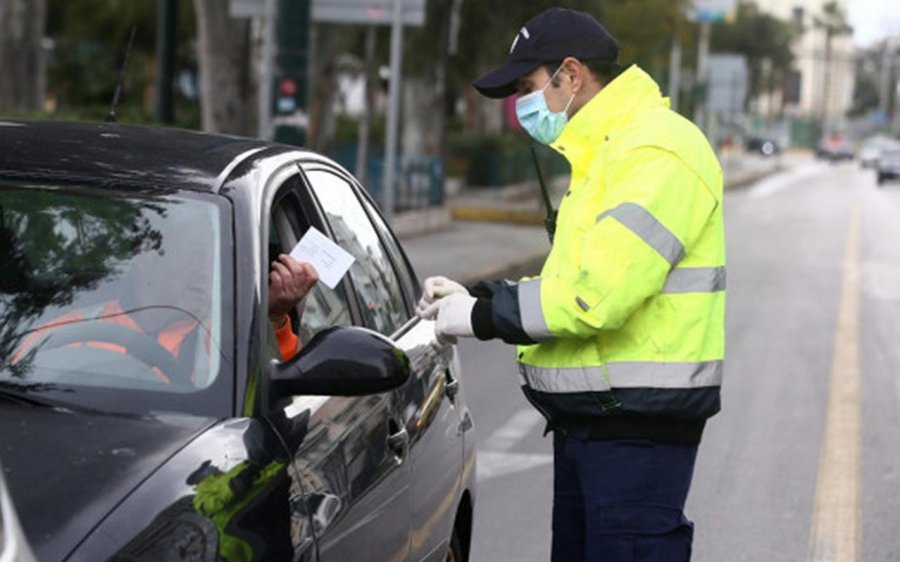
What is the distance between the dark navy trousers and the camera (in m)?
4.18

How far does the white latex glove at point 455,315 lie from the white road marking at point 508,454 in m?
4.67

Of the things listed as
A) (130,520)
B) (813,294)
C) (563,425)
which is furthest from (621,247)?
(813,294)

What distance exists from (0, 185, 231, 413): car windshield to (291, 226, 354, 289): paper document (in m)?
0.42

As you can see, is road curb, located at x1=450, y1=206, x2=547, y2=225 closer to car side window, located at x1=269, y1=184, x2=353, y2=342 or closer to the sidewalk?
the sidewalk

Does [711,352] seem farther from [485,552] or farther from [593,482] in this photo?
[485,552]

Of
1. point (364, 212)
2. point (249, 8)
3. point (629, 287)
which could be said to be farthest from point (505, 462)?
point (249, 8)

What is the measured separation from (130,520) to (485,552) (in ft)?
14.1

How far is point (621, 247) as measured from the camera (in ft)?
13.2

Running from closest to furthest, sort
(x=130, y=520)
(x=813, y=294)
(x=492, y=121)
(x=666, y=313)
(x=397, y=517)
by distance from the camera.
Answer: (x=130, y=520), (x=666, y=313), (x=397, y=517), (x=813, y=294), (x=492, y=121)

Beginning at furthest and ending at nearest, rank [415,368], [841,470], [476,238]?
[476,238] < [841,470] < [415,368]

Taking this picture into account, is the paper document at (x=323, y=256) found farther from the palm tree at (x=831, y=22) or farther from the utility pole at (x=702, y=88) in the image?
the palm tree at (x=831, y=22)

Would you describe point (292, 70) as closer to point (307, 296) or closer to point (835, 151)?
point (307, 296)

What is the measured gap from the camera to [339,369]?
3.89m

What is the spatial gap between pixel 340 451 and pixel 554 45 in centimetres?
102
